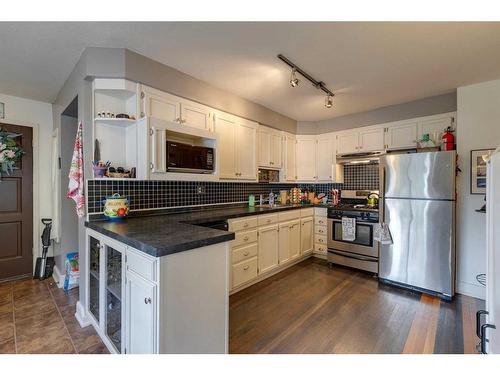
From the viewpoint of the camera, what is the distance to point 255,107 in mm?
3383

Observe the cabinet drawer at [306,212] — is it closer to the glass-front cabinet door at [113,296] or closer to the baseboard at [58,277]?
the glass-front cabinet door at [113,296]

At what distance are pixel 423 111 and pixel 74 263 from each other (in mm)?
4753

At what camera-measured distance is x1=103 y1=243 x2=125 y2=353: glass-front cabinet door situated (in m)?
1.63

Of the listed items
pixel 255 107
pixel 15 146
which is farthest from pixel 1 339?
pixel 255 107

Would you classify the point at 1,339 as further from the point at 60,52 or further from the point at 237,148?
the point at 237,148

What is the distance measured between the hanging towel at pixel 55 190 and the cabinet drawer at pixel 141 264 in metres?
2.27

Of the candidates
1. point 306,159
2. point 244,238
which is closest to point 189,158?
point 244,238

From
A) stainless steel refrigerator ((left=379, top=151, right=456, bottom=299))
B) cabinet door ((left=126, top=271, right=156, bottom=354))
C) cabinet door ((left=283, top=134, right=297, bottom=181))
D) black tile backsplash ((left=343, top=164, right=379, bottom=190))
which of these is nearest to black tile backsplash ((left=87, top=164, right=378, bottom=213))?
black tile backsplash ((left=343, top=164, right=379, bottom=190))

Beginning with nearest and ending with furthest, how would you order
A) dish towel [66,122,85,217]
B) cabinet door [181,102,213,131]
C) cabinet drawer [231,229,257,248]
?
dish towel [66,122,85,217], cabinet door [181,102,213,131], cabinet drawer [231,229,257,248]

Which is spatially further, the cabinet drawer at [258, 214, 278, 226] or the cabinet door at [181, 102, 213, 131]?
the cabinet drawer at [258, 214, 278, 226]

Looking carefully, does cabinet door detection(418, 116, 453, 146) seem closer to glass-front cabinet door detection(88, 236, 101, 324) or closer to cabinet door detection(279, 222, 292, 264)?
cabinet door detection(279, 222, 292, 264)

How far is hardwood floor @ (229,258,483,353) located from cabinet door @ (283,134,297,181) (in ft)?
5.70

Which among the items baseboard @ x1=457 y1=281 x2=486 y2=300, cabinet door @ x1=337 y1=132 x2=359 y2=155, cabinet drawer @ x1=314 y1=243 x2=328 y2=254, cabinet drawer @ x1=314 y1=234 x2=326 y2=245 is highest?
cabinet door @ x1=337 y1=132 x2=359 y2=155

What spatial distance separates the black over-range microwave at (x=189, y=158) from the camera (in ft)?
7.24
